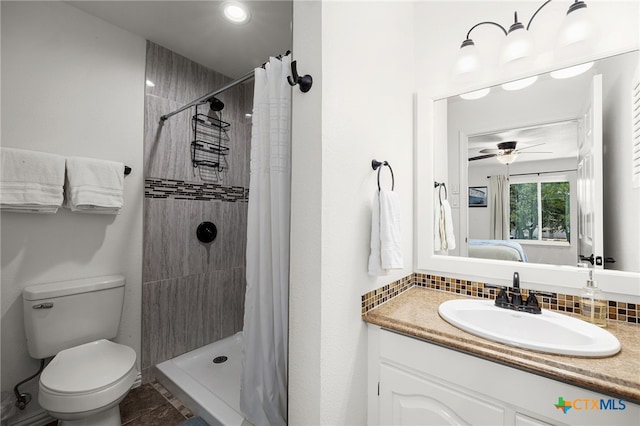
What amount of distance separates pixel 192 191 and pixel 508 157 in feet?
7.34

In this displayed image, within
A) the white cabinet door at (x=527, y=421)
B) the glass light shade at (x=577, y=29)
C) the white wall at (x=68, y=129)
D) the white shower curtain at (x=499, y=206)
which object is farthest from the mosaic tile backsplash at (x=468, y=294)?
the white wall at (x=68, y=129)

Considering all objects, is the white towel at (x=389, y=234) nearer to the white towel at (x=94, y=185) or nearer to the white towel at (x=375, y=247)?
the white towel at (x=375, y=247)

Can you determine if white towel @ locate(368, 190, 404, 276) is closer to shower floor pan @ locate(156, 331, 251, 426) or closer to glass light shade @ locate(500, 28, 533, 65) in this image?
glass light shade @ locate(500, 28, 533, 65)

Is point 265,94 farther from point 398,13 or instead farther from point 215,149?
point 215,149

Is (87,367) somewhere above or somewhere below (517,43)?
below

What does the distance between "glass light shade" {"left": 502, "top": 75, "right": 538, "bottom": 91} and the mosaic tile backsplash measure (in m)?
0.99

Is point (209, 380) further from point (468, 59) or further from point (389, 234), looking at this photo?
point (468, 59)

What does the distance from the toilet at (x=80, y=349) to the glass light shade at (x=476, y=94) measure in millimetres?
2332

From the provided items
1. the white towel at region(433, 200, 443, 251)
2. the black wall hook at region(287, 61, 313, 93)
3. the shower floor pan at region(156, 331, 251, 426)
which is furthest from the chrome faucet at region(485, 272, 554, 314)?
the shower floor pan at region(156, 331, 251, 426)

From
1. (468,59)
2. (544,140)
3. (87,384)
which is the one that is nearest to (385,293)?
(544,140)

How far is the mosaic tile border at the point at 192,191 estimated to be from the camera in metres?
2.05

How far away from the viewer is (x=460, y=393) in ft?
3.02

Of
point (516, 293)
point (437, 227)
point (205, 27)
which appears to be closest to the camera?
point (516, 293)

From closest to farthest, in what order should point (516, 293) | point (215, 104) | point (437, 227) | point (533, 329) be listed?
point (533, 329) → point (516, 293) → point (437, 227) → point (215, 104)
